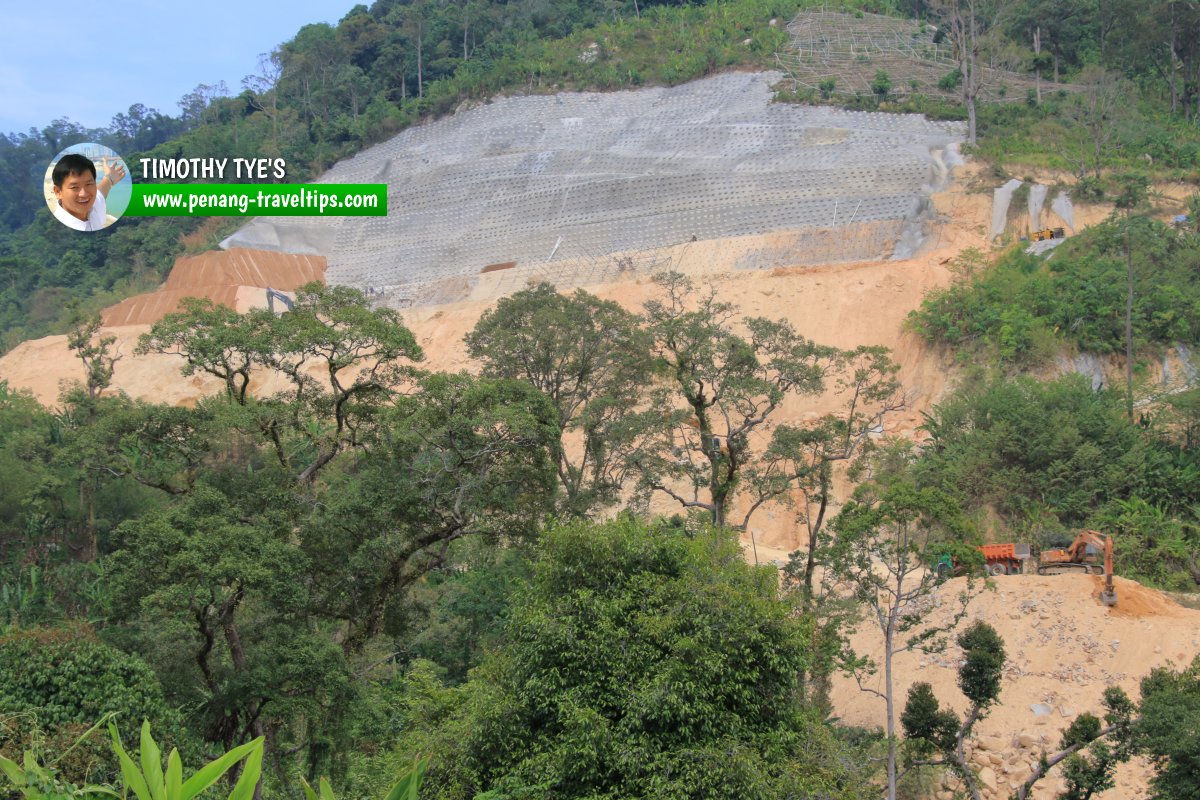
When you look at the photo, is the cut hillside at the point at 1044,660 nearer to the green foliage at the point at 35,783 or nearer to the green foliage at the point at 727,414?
the green foliage at the point at 727,414

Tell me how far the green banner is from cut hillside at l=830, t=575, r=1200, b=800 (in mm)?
21584

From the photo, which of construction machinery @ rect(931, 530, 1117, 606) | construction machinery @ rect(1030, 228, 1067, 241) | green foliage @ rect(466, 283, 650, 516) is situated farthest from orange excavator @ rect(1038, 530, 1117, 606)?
construction machinery @ rect(1030, 228, 1067, 241)

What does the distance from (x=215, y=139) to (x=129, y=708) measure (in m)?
43.8

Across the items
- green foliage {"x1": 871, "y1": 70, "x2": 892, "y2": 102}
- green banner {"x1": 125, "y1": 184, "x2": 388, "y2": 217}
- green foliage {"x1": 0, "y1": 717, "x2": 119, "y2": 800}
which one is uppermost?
green foliage {"x1": 871, "y1": 70, "x2": 892, "y2": 102}

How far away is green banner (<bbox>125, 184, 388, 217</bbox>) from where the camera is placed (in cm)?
3273

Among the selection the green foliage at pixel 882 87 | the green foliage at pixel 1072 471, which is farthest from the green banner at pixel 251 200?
the green foliage at pixel 1072 471

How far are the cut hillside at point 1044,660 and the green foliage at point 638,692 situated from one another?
5.69 meters

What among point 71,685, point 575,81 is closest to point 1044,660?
point 71,685

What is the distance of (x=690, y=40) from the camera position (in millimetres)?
49000

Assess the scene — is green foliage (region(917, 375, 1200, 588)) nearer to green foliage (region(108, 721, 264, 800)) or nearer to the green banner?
green foliage (region(108, 721, 264, 800))

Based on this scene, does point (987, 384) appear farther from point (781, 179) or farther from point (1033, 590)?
point (781, 179)

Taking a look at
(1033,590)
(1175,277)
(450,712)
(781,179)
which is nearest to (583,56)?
(781,179)

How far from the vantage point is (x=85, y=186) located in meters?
21.0

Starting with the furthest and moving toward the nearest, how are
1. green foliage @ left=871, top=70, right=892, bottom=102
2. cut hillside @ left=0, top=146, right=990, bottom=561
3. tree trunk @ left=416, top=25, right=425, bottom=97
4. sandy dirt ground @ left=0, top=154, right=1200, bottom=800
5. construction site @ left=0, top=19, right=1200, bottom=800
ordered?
tree trunk @ left=416, top=25, right=425, bottom=97, green foliage @ left=871, top=70, right=892, bottom=102, construction site @ left=0, top=19, right=1200, bottom=800, cut hillside @ left=0, top=146, right=990, bottom=561, sandy dirt ground @ left=0, top=154, right=1200, bottom=800
